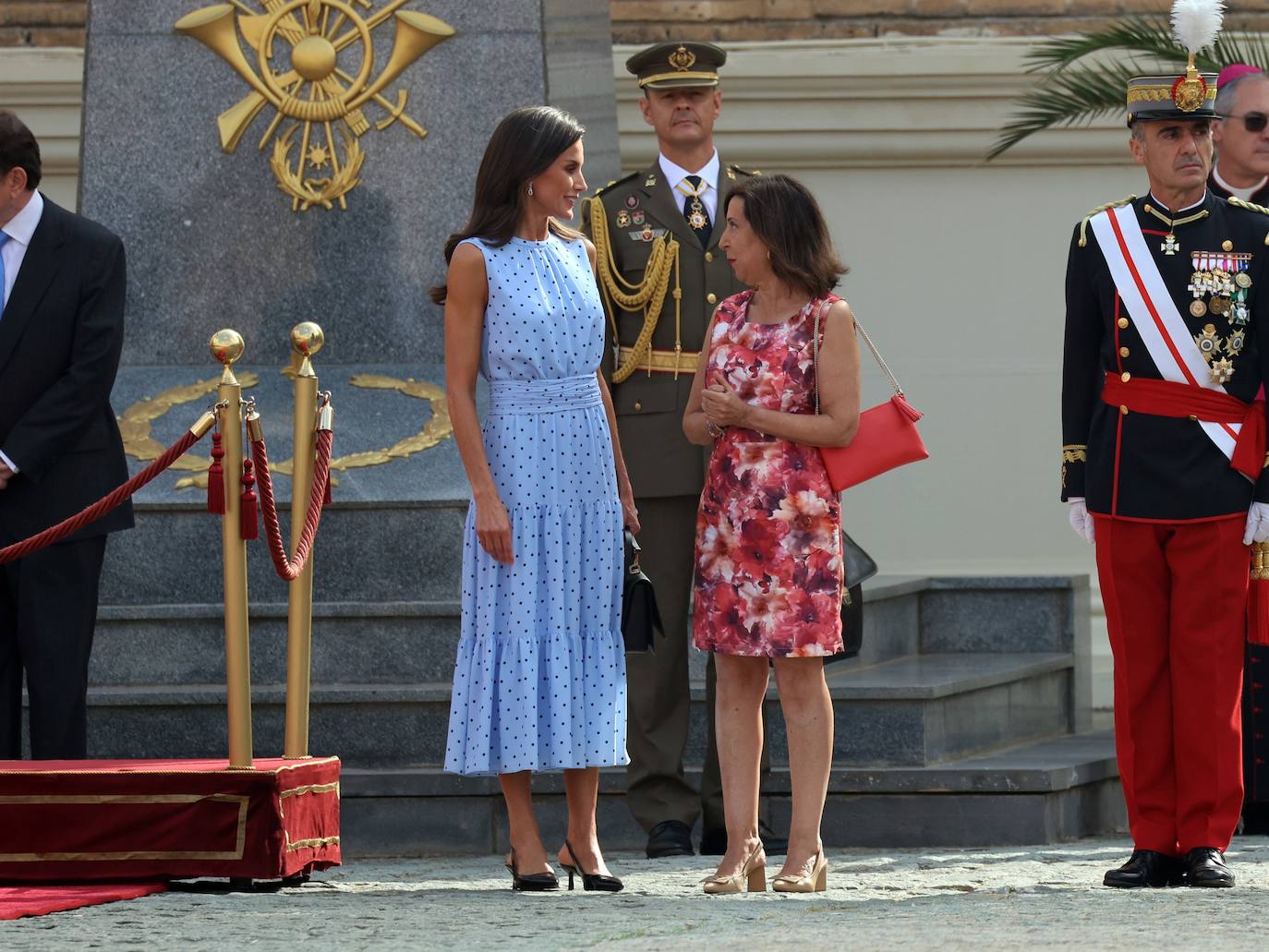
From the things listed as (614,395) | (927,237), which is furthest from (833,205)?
(614,395)

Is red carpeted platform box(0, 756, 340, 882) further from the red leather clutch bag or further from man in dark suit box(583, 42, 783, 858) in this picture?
the red leather clutch bag

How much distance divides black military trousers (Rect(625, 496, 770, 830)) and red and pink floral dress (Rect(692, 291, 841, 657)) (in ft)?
2.63

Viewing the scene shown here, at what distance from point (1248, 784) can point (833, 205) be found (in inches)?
193

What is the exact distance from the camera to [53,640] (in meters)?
6.27

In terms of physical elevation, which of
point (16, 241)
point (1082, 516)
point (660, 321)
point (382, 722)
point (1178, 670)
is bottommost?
point (382, 722)

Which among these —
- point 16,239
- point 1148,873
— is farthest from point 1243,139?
point 16,239

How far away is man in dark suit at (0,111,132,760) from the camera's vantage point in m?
6.27

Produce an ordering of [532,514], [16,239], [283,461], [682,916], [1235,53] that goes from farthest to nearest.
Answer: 1. [1235,53]
2. [283,461]
3. [16,239]
4. [532,514]
5. [682,916]

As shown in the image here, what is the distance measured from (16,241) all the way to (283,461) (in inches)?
60.5

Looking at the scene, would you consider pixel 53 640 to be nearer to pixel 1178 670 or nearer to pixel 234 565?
pixel 234 565

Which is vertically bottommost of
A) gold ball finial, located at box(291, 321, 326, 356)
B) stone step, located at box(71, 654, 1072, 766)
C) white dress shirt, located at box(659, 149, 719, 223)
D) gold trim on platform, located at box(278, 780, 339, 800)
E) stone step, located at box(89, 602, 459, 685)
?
gold trim on platform, located at box(278, 780, 339, 800)

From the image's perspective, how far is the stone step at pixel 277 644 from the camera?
7125 mm

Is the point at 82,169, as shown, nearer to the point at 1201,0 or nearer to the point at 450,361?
the point at 450,361

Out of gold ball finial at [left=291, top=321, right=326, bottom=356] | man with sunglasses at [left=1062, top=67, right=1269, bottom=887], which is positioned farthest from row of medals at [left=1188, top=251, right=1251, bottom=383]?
gold ball finial at [left=291, top=321, right=326, bottom=356]
